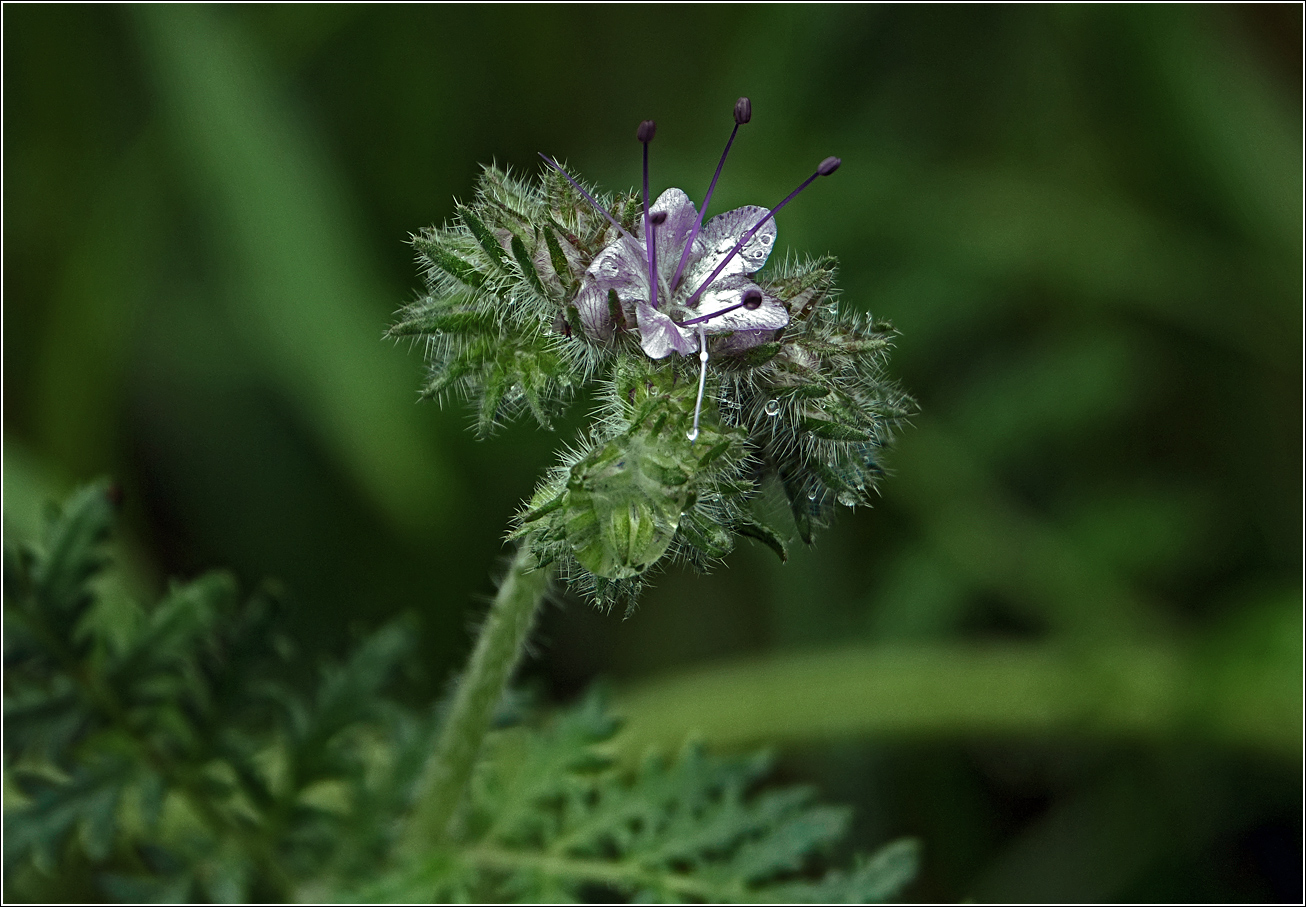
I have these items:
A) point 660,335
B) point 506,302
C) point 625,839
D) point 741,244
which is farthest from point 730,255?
point 625,839

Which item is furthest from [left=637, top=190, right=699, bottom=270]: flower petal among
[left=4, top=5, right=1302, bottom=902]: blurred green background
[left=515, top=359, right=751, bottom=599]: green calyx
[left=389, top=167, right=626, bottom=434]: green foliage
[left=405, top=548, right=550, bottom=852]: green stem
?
[left=4, top=5, right=1302, bottom=902]: blurred green background

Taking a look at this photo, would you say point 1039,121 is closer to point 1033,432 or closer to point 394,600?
point 1033,432

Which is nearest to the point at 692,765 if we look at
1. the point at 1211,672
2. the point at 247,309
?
the point at 1211,672

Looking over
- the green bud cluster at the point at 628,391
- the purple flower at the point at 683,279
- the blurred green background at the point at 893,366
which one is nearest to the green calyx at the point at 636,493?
the green bud cluster at the point at 628,391

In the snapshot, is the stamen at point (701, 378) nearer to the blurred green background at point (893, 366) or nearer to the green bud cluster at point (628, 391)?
the green bud cluster at point (628, 391)

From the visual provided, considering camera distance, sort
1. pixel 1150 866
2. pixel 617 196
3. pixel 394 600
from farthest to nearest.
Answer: pixel 394 600 < pixel 1150 866 < pixel 617 196
